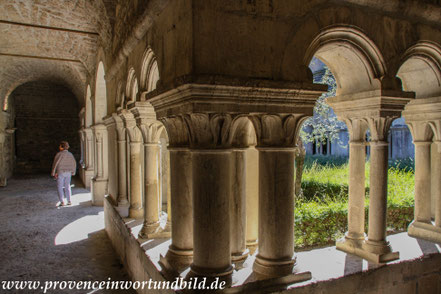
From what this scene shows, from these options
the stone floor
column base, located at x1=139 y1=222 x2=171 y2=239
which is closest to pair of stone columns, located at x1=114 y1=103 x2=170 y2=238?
column base, located at x1=139 y1=222 x2=171 y2=239

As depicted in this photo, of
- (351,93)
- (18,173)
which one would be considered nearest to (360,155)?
(351,93)

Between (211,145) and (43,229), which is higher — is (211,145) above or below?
above

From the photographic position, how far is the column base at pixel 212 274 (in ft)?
7.46

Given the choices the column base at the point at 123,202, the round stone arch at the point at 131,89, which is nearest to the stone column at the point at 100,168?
the column base at the point at 123,202

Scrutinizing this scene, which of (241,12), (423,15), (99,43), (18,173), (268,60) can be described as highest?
(99,43)

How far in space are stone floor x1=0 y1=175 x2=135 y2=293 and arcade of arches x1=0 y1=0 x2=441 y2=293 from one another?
0.56m

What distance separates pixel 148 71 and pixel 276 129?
5.86ft

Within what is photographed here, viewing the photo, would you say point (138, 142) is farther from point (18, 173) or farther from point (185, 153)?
point (18, 173)

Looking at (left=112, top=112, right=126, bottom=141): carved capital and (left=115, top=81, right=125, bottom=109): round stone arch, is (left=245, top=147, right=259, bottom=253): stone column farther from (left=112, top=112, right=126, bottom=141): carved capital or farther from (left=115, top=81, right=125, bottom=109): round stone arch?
(left=112, top=112, right=126, bottom=141): carved capital

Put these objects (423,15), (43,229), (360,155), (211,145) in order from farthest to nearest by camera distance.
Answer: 1. (43,229)
2. (360,155)
3. (423,15)
4. (211,145)

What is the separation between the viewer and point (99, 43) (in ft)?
22.0

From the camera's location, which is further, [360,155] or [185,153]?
[360,155]

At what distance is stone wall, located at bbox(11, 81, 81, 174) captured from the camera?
16109 mm

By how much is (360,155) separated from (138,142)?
9.58 feet
